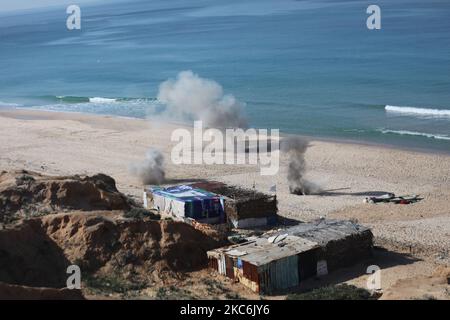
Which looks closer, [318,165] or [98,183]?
[98,183]

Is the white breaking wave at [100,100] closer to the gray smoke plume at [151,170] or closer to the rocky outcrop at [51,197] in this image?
the gray smoke plume at [151,170]

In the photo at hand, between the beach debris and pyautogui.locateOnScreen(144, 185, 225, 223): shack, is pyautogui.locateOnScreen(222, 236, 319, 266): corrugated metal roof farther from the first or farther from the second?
the beach debris

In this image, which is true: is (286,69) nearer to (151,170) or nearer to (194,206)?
(151,170)

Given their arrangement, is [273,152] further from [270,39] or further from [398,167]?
[270,39]

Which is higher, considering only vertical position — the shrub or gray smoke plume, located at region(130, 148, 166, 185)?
gray smoke plume, located at region(130, 148, 166, 185)

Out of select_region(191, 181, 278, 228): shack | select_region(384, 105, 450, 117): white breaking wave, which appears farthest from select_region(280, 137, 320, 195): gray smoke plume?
select_region(384, 105, 450, 117): white breaking wave

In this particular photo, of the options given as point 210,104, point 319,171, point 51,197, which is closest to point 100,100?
point 210,104

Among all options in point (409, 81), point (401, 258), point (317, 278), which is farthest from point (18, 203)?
point (409, 81)
